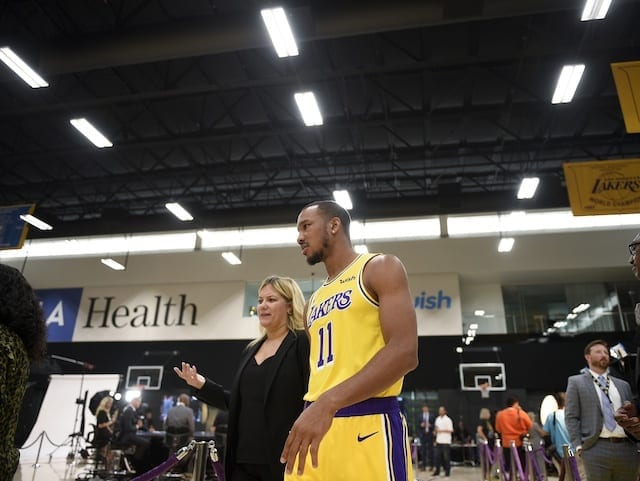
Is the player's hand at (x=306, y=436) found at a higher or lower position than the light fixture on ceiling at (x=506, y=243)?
lower

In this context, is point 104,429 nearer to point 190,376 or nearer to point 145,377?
point 145,377

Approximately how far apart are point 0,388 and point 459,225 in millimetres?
15394

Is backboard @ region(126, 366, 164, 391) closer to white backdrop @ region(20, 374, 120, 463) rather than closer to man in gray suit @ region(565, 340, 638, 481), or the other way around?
white backdrop @ region(20, 374, 120, 463)

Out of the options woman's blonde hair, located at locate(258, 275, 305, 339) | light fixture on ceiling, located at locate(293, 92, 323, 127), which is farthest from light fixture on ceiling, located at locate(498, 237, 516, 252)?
woman's blonde hair, located at locate(258, 275, 305, 339)

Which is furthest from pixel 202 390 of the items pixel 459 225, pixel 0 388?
pixel 459 225

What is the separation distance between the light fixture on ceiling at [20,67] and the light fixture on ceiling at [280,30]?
3777 millimetres

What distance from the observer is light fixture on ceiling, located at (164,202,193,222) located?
11680 mm

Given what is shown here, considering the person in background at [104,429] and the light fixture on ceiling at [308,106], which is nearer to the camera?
the light fixture on ceiling at [308,106]

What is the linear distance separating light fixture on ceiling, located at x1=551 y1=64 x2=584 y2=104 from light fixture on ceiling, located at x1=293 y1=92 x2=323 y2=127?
3.92 m

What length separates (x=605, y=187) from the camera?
802cm

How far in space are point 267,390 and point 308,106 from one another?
621 cm

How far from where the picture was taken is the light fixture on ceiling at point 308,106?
7.87 metres

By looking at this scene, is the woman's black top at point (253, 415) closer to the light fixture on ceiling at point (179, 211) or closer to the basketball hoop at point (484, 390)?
the light fixture on ceiling at point (179, 211)

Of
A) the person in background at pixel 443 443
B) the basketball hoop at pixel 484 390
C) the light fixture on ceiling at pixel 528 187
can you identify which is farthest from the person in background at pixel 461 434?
the light fixture on ceiling at pixel 528 187
